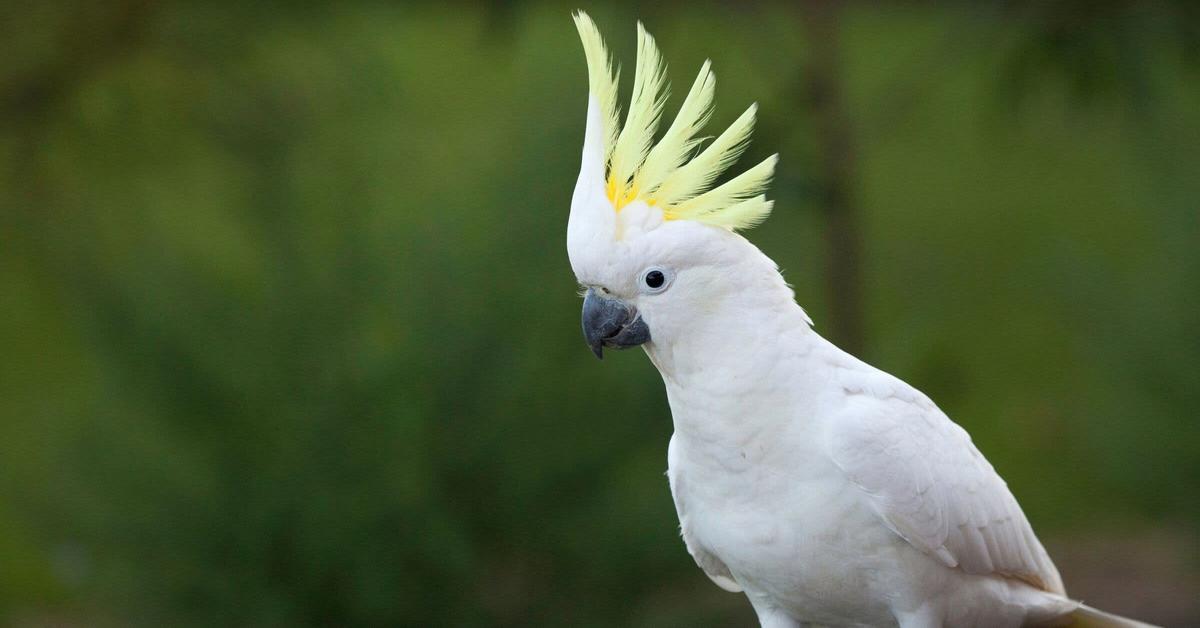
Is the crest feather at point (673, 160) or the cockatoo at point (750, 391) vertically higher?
the crest feather at point (673, 160)

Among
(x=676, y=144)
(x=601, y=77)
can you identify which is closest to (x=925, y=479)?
(x=676, y=144)

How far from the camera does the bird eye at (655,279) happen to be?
1.67 metres

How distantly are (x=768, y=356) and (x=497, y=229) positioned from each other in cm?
244

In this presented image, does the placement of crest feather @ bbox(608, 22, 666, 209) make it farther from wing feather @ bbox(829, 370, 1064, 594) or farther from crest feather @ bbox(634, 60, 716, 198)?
wing feather @ bbox(829, 370, 1064, 594)

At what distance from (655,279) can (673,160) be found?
0.55ft

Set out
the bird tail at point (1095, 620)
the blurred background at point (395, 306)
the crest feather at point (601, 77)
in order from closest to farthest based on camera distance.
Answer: the crest feather at point (601, 77)
the bird tail at point (1095, 620)
the blurred background at point (395, 306)

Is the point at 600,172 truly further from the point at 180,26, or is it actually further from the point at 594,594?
the point at 594,594

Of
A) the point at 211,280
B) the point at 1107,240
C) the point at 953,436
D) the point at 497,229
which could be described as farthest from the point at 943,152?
the point at 953,436

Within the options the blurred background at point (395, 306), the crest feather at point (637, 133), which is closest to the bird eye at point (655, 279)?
the crest feather at point (637, 133)

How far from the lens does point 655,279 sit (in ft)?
5.50

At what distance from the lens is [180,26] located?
3.26 metres

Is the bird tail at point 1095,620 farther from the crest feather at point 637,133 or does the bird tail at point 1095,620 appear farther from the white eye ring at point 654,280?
the crest feather at point 637,133

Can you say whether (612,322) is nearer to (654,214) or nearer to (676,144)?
(654,214)

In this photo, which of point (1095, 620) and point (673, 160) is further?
point (1095, 620)
